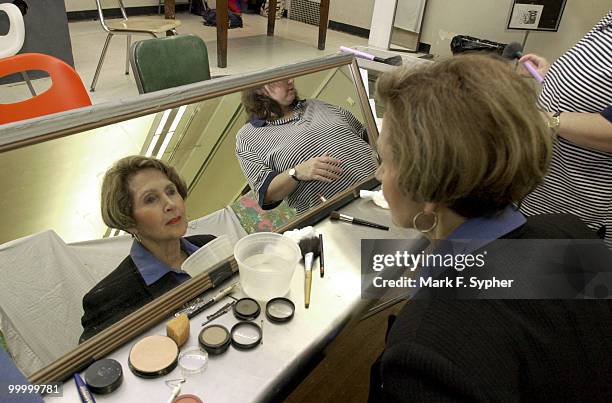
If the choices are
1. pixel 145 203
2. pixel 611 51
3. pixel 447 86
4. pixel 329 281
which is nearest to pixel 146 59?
pixel 145 203

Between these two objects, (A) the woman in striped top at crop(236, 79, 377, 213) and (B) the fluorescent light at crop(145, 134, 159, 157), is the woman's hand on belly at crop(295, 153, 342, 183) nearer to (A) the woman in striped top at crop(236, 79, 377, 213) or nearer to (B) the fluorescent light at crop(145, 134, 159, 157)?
(A) the woman in striped top at crop(236, 79, 377, 213)

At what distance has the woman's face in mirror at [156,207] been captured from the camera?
919 millimetres

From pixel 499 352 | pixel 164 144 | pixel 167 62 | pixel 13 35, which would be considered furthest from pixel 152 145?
pixel 13 35

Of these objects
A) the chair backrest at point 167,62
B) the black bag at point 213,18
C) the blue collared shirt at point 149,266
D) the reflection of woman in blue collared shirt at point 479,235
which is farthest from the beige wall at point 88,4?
the reflection of woman in blue collared shirt at point 479,235

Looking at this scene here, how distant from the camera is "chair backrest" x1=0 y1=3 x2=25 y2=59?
2.96 m

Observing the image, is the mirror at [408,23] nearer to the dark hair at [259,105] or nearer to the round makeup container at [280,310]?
the dark hair at [259,105]

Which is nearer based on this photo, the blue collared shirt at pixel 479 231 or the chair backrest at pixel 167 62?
the blue collared shirt at pixel 479 231

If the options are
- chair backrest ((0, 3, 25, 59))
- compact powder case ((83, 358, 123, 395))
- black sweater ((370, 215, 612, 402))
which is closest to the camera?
black sweater ((370, 215, 612, 402))

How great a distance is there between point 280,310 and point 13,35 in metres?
3.20

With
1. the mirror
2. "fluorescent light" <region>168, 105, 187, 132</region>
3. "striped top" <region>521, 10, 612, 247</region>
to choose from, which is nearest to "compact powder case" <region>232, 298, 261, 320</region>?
"fluorescent light" <region>168, 105, 187, 132</region>

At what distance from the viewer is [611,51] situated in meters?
1.13

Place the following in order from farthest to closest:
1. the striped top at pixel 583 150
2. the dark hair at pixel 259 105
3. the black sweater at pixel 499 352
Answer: the dark hair at pixel 259 105, the striped top at pixel 583 150, the black sweater at pixel 499 352

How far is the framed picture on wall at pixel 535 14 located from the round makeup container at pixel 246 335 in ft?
14.4

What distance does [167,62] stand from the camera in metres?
1.85
